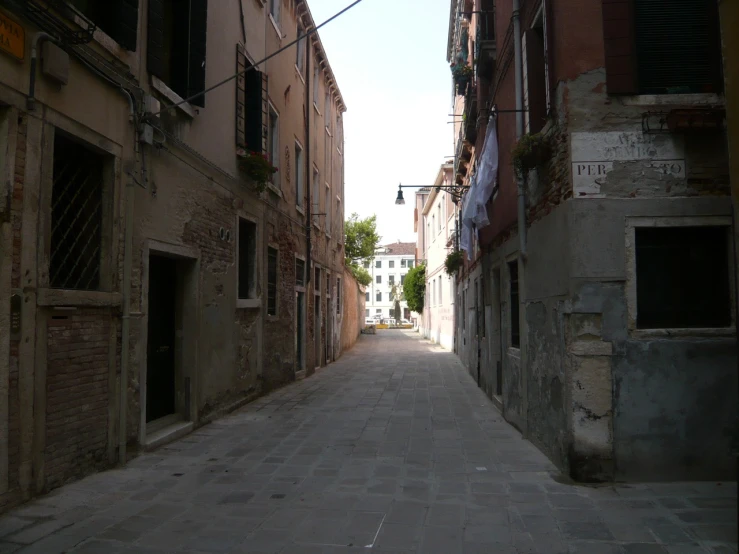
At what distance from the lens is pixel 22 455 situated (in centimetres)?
464

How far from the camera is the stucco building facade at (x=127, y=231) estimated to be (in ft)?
15.3

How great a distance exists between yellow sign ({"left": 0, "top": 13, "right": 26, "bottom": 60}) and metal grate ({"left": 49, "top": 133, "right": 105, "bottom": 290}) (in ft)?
2.74

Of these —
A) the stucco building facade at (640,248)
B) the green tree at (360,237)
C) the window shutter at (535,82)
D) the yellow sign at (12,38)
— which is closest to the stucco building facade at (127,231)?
the yellow sign at (12,38)

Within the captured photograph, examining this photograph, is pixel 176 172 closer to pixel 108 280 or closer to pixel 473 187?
pixel 108 280

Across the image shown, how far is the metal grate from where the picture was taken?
5.46 m

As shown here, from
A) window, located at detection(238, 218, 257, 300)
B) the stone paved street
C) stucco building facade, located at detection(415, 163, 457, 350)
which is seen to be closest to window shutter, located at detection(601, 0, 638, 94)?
the stone paved street

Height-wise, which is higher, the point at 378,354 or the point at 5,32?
the point at 5,32

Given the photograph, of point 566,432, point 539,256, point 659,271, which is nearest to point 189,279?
point 539,256

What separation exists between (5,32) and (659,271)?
5732 mm

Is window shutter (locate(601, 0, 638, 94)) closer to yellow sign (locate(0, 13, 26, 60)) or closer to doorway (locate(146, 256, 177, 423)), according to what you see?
yellow sign (locate(0, 13, 26, 60))

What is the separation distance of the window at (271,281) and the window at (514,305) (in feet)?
16.3

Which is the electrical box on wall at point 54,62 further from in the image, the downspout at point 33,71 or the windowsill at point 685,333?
the windowsill at point 685,333

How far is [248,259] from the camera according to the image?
1083cm

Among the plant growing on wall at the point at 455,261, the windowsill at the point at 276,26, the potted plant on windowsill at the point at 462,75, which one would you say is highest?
the windowsill at the point at 276,26
